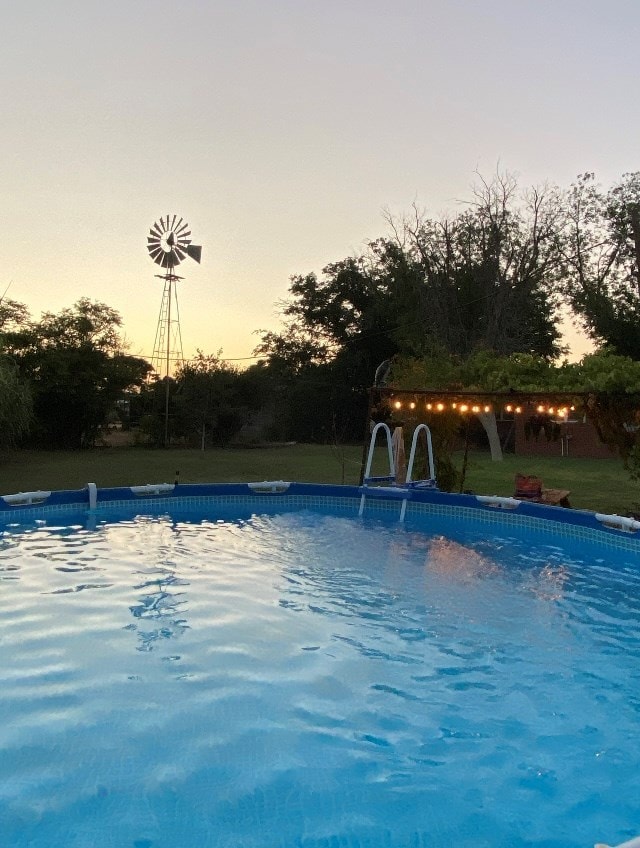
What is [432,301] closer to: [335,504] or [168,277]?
[168,277]

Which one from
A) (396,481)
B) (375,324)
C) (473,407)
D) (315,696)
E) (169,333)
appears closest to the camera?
(315,696)

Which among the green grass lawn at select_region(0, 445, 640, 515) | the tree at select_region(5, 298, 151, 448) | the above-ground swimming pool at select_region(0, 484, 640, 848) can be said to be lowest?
the above-ground swimming pool at select_region(0, 484, 640, 848)

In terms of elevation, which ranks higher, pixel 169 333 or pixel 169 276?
pixel 169 276

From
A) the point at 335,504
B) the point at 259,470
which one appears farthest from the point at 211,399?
the point at 335,504

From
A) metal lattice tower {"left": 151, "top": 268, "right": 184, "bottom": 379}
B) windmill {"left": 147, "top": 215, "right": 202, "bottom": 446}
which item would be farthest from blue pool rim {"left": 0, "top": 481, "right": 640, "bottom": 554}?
metal lattice tower {"left": 151, "top": 268, "right": 184, "bottom": 379}

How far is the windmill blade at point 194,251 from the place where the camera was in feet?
80.2

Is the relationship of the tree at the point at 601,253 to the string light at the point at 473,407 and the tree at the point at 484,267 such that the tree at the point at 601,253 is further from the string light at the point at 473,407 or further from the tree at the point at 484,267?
the string light at the point at 473,407

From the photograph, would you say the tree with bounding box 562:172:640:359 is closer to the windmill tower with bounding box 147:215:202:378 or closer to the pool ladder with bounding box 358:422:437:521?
the windmill tower with bounding box 147:215:202:378

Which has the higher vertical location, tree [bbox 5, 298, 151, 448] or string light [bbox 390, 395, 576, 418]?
tree [bbox 5, 298, 151, 448]

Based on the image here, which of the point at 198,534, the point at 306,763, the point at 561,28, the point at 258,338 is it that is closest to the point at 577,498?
the point at 198,534

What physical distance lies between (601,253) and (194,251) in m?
17.3

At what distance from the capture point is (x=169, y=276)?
80.5 ft

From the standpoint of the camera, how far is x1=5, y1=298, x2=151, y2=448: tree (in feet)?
73.1

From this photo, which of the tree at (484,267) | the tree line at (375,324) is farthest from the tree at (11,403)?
the tree at (484,267)
